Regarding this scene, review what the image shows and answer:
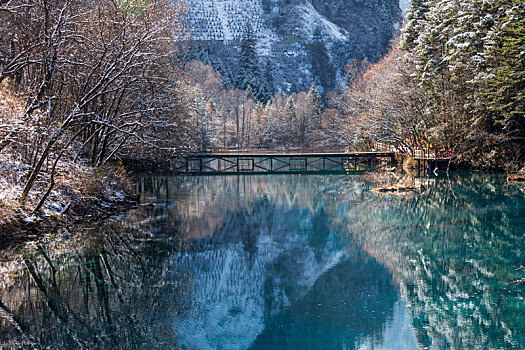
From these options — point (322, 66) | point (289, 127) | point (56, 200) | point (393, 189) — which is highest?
point (322, 66)

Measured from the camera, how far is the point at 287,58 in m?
131

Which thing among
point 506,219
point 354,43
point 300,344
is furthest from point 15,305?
point 354,43

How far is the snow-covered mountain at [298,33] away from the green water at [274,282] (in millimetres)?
111525

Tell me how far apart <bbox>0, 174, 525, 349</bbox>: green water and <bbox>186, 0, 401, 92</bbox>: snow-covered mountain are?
4391 inches

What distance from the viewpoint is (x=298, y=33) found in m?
136

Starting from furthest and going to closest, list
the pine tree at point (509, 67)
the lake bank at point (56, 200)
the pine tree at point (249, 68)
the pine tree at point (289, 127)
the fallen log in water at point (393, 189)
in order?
1. the pine tree at point (249, 68)
2. the pine tree at point (289, 127)
3. the pine tree at point (509, 67)
4. the fallen log in water at point (393, 189)
5. the lake bank at point (56, 200)

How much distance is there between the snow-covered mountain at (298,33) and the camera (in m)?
129

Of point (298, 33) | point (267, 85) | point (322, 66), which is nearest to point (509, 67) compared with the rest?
point (267, 85)

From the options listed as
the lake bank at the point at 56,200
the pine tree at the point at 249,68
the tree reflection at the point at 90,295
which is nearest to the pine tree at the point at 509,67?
the lake bank at the point at 56,200

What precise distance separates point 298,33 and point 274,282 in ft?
437

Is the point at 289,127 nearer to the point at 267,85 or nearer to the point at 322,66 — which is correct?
the point at 267,85

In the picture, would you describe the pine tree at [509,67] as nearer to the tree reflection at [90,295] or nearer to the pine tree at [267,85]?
the tree reflection at [90,295]

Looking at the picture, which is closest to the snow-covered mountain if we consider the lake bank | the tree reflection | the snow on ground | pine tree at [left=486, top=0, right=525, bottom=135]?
the snow on ground

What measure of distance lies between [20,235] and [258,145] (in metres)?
66.9
